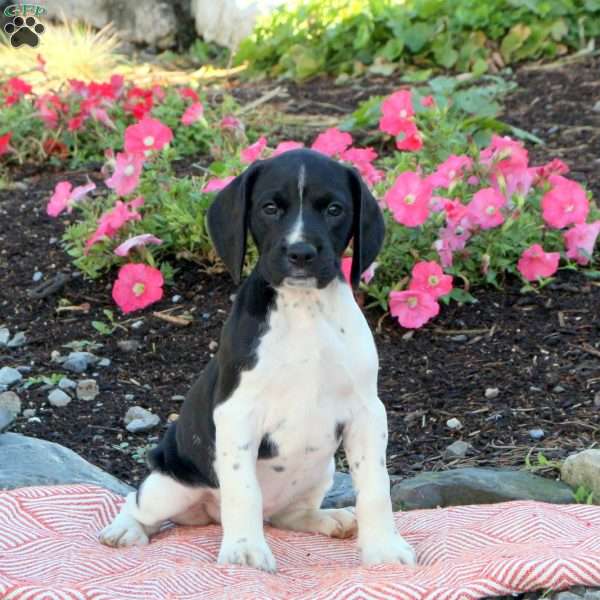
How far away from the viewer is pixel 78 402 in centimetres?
537

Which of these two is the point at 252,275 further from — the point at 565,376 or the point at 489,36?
the point at 489,36

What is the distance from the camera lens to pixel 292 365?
11.7 ft

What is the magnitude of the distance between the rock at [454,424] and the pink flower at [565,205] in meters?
1.24

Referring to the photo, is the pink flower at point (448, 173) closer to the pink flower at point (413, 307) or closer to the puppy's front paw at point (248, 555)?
the pink flower at point (413, 307)

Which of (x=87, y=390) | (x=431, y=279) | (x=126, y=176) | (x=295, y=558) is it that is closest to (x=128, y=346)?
(x=87, y=390)

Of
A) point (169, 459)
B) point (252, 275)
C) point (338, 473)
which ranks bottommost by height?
point (338, 473)

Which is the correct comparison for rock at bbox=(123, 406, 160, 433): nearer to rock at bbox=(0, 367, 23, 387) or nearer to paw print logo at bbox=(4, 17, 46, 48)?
rock at bbox=(0, 367, 23, 387)

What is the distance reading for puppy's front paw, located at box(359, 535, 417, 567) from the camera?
3600mm

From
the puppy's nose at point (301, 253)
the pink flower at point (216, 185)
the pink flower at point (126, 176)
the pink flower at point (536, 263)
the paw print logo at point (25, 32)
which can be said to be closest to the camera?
the puppy's nose at point (301, 253)

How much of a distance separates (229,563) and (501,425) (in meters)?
1.74

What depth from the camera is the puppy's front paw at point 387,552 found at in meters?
3.60

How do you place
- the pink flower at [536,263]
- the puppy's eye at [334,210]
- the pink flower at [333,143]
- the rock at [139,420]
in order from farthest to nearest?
the pink flower at [333,143] → the pink flower at [536,263] → the rock at [139,420] → the puppy's eye at [334,210]

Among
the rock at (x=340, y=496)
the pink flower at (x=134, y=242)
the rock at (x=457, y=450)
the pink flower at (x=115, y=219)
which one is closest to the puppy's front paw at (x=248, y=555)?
the rock at (x=340, y=496)

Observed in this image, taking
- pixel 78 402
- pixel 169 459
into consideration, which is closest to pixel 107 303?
pixel 78 402
